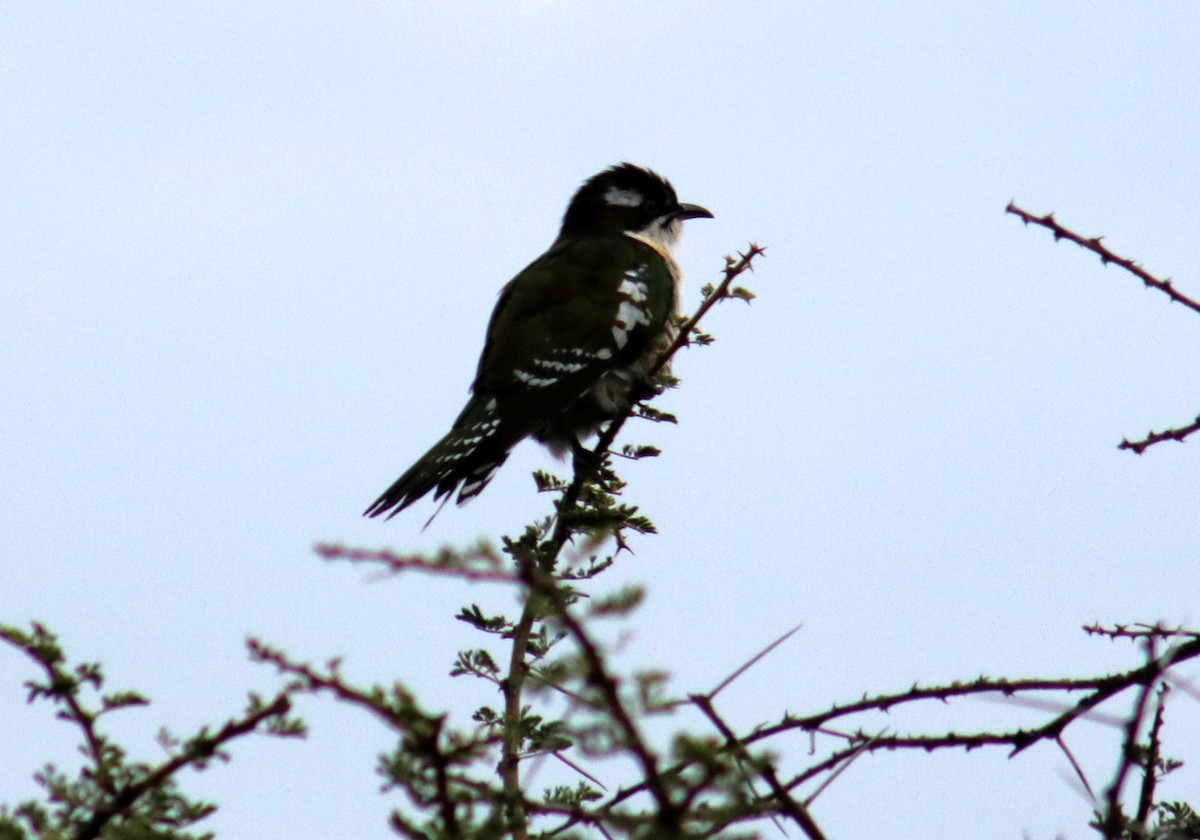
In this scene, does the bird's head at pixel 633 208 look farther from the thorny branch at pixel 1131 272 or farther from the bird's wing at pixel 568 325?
the thorny branch at pixel 1131 272

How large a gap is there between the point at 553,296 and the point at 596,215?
1.70 metres

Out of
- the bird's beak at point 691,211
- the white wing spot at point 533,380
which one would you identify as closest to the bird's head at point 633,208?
the bird's beak at point 691,211

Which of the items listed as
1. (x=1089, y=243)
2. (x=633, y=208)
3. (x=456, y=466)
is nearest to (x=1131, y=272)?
(x=1089, y=243)

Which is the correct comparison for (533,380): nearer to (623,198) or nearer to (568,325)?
(568,325)

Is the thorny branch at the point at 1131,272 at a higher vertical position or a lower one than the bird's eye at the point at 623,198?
lower

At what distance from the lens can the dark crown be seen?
9.40m

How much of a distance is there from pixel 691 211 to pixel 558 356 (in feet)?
7.99

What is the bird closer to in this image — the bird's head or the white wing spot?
the white wing spot

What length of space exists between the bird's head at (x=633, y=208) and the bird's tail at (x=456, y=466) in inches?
103

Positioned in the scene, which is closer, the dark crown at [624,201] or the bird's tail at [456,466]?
the bird's tail at [456,466]

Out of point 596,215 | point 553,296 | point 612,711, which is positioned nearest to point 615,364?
point 553,296

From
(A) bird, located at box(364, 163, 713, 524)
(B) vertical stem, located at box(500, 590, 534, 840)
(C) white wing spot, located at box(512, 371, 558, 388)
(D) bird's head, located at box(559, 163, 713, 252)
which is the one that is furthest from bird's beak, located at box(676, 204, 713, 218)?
(B) vertical stem, located at box(500, 590, 534, 840)

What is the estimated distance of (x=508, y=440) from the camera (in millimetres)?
6840

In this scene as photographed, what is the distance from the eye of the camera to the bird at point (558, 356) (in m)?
6.66
